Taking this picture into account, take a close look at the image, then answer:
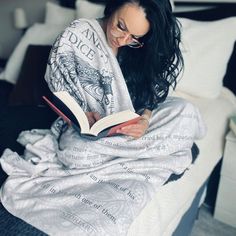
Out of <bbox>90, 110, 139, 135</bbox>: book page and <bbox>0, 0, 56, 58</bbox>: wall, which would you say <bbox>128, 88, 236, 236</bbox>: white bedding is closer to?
<bbox>90, 110, 139, 135</bbox>: book page

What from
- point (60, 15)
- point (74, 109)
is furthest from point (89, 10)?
point (74, 109)

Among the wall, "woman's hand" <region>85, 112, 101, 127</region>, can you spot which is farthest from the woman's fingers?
the wall

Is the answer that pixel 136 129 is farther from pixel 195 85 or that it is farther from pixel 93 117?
pixel 195 85

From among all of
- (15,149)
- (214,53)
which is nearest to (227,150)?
(214,53)

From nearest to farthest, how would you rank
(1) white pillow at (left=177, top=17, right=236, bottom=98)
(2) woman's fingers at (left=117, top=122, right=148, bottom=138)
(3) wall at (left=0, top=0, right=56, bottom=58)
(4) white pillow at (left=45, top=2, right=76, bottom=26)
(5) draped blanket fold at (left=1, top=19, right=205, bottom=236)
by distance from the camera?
(5) draped blanket fold at (left=1, top=19, right=205, bottom=236) < (2) woman's fingers at (left=117, top=122, right=148, bottom=138) < (1) white pillow at (left=177, top=17, right=236, bottom=98) < (4) white pillow at (left=45, top=2, right=76, bottom=26) < (3) wall at (left=0, top=0, right=56, bottom=58)

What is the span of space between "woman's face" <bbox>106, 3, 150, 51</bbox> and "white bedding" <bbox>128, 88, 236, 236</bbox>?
1.69 feet

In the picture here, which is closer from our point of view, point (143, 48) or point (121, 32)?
point (121, 32)

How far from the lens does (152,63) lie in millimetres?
1172

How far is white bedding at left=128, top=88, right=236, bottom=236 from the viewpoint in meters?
0.89

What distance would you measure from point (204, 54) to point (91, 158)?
868mm

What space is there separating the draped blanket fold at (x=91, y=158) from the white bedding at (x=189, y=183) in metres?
0.05

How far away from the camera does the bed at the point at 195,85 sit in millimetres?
1082

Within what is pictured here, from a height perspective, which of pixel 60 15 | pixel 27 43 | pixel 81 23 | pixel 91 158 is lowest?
pixel 91 158

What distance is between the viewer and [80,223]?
772mm
